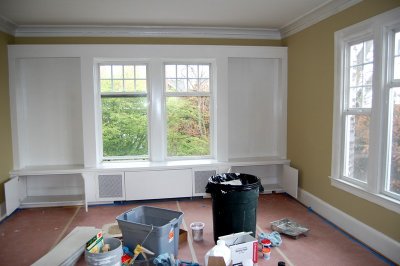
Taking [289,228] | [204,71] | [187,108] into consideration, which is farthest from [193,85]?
[289,228]

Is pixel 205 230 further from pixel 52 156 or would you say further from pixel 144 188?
pixel 52 156

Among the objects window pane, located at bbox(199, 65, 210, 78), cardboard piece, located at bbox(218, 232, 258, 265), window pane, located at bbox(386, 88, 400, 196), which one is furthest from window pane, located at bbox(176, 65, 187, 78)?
window pane, located at bbox(386, 88, 400, 196)

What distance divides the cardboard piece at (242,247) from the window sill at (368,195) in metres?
1.36

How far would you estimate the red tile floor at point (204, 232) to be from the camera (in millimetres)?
2957

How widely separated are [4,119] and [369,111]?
16.0ft

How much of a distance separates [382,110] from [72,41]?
437 cm

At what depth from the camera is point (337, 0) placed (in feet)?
11.6

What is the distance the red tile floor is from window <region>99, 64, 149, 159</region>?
1.03 m

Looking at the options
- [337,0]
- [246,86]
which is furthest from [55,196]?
[337,0]

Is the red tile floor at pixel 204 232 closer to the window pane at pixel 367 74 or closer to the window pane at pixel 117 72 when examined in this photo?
the window pane at pixel 367 74

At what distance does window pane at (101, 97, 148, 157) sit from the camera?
493cm

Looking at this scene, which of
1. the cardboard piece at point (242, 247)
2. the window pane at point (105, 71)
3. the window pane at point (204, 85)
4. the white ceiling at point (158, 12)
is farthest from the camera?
the window pane at point (204, 85)

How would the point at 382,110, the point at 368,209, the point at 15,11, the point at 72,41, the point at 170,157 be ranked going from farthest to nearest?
the point at 170,157 → the point at 72,41 → the point at 15,11 → the point at 368,209 → the point at 382,110

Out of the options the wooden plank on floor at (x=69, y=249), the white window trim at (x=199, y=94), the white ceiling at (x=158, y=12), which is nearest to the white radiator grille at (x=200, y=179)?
the white window trim at (x=199, y=94)
